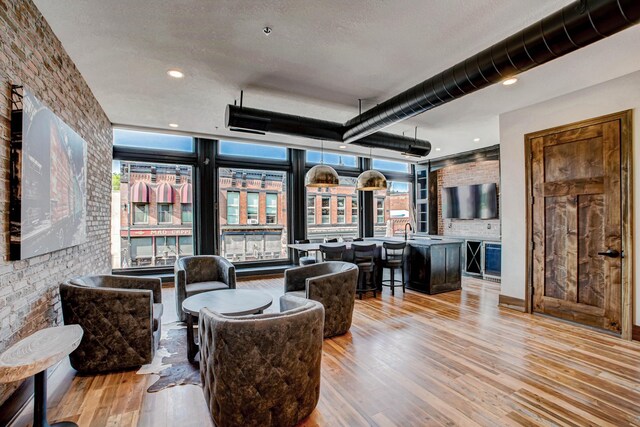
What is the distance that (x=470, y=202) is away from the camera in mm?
7582

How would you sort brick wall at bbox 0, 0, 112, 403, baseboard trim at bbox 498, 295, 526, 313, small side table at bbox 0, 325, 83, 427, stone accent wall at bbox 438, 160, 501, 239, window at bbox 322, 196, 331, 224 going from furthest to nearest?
window at bbox 322, 196, 331, 224 < stone accent wall at bbox 438, 160, 501, 239 < baseboard trim at bbox 498, 295, 526, 313 < brick wall at bbox 0, 0, 112, 403 < small side table at bbox 0, 325, 83, 427

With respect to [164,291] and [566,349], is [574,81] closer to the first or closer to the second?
[566,349]

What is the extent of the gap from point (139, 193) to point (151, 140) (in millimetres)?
1087

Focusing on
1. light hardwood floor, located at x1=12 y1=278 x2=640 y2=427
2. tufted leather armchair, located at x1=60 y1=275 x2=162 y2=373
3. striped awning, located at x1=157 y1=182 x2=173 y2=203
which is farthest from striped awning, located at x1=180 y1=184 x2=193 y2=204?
light hardwood floor, located at x1=12 y1=278 x2=640 y2=427

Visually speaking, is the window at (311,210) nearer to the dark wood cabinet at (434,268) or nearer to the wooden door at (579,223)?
the dark wood cabinet at (434,268)

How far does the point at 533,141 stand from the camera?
4445 mm

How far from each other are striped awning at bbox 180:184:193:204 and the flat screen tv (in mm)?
6385

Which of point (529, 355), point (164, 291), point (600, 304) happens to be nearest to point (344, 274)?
point (529, 355)

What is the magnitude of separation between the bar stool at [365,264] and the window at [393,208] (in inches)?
123

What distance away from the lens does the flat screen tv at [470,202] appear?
7.18 m

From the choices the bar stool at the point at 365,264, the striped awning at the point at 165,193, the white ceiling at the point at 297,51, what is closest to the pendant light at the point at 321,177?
the white ceiling at the point at 297,51

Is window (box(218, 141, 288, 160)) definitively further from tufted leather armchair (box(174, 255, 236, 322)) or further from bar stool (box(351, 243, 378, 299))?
bar stool (box(351, 243, 378, 299))

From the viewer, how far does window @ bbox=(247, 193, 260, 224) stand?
23.2 ft

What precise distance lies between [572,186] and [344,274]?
3.24 m
